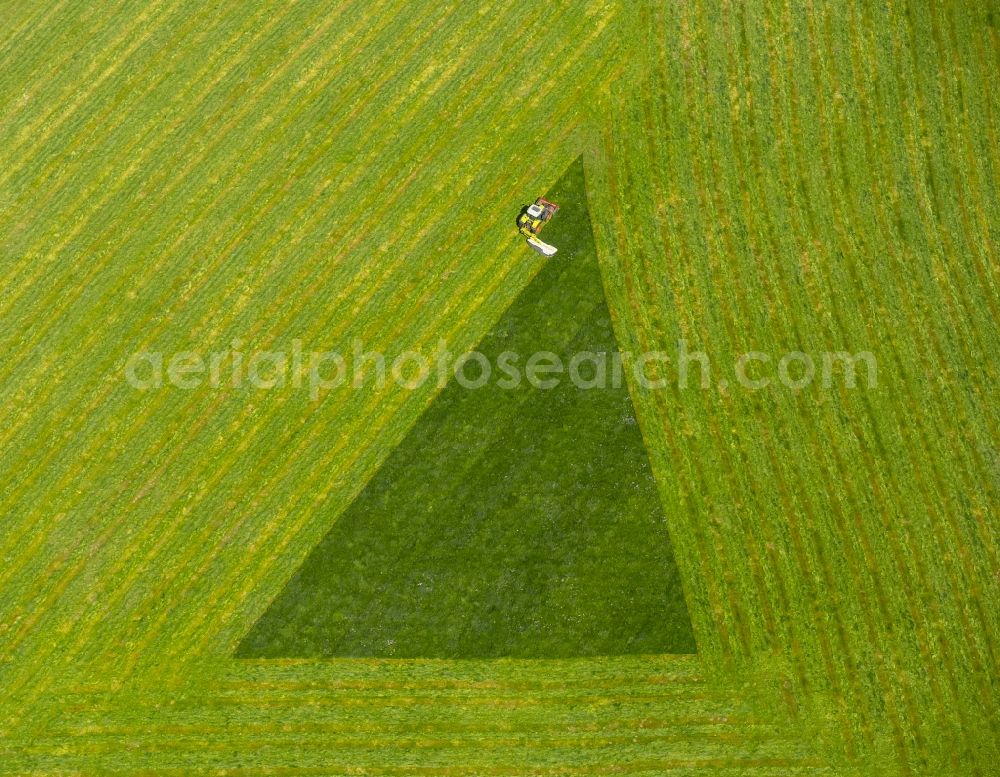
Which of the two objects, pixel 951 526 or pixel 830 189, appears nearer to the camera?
pixel 951 526

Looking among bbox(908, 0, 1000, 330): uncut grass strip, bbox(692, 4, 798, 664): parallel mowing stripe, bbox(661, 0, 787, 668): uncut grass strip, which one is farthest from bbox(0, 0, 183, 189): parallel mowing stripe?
bbox(908, 0, 1000, 330): uncut grass strip

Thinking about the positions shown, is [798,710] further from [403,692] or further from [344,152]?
[344,152]

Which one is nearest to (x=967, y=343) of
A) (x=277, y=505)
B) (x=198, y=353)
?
(x=277, y=505)

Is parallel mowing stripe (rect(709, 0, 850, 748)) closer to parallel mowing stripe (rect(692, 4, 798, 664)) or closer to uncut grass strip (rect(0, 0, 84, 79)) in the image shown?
parallel mowing stripe (rect(692, 4, 798, 664))

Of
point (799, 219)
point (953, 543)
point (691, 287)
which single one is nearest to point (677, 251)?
point (691, 287)

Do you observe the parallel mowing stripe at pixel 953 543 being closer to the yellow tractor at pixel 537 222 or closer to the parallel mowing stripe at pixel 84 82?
the yellow tractor at pixel 537 222

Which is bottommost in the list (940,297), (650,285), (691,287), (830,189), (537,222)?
(940,297)

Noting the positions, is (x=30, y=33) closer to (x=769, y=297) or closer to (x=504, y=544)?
(x=504, y=544)
